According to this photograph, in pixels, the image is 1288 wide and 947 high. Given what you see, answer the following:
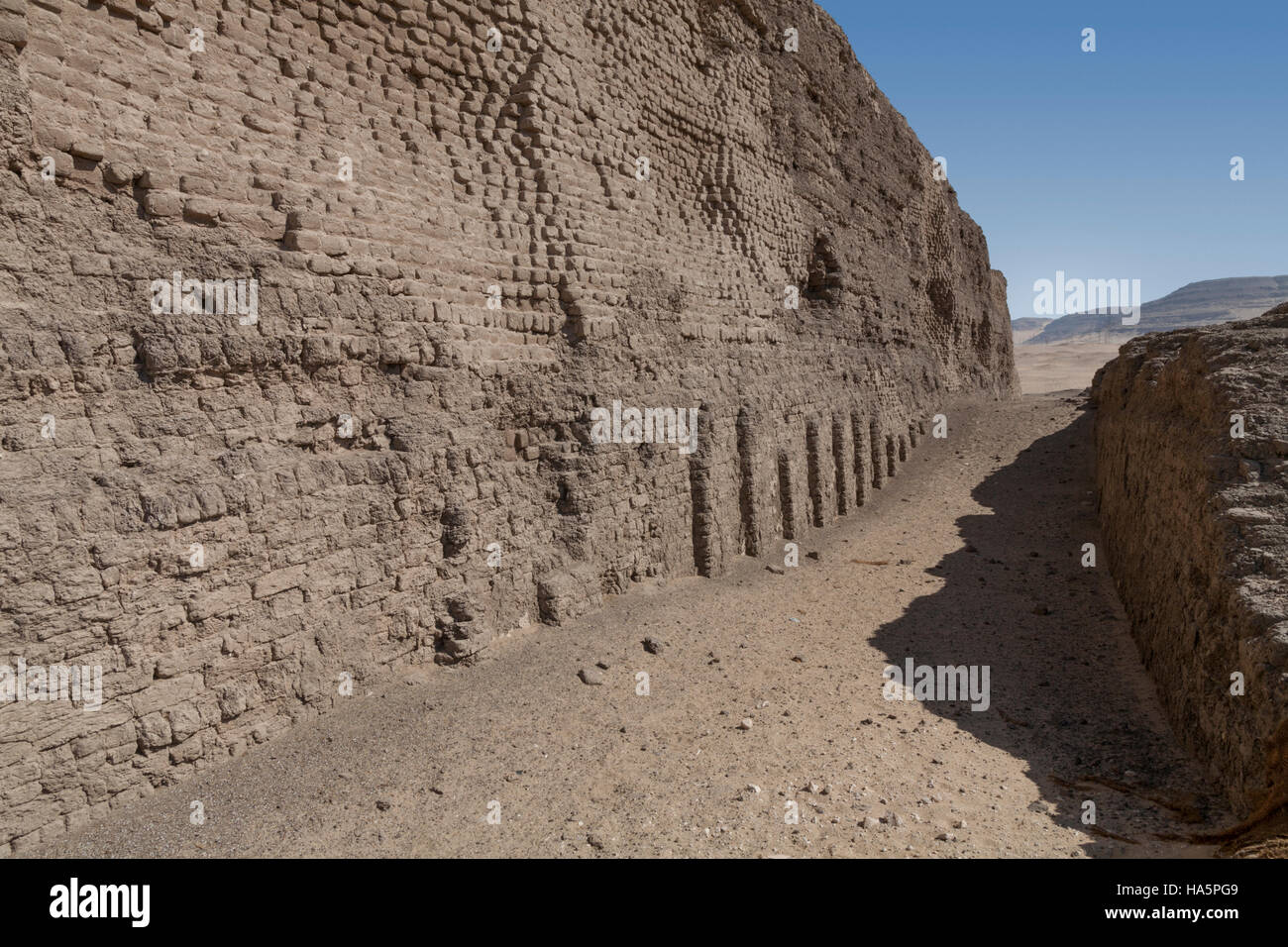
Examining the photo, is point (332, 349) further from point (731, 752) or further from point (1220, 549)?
point (1220, 549)

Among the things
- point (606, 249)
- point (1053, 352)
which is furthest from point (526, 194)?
point (1053, 352)

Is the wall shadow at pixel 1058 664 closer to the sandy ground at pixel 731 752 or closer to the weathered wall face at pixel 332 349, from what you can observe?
the sandy ground at pixel 731 752

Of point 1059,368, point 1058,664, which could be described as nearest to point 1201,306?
point 1059,368

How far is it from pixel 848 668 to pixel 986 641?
5.21 ft

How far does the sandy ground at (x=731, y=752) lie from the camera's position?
396 cm

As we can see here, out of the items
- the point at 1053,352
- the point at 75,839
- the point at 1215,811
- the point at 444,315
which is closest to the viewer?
the point at 75,839

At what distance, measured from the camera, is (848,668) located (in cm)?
648

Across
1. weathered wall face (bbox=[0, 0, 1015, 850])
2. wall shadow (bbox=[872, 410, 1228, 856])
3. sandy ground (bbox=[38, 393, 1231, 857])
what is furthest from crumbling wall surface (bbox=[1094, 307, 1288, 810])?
A: weathered wall face (bbox=[0, 0, 1015, 850])

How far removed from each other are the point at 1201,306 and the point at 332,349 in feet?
530

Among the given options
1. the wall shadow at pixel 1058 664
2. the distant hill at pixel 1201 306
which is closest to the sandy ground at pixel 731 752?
the wall shadow at pixel 1058 664

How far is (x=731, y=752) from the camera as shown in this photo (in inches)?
194

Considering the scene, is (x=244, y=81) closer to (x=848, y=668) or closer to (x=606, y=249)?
(x=606, y=249)

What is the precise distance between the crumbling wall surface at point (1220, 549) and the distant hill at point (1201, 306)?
124 meters

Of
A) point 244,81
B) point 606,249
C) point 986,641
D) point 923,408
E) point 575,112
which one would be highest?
point 575,112
